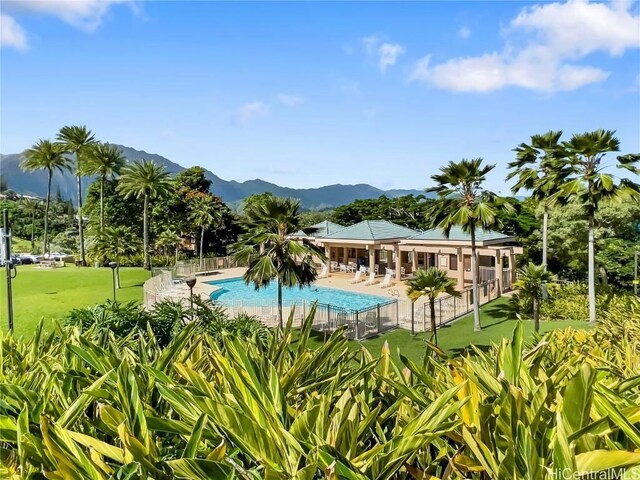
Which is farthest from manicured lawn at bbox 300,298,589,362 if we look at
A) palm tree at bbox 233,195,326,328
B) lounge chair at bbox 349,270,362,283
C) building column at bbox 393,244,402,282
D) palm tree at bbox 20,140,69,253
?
palm tree at bbox 20,140,69,253

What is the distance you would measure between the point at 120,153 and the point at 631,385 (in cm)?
4158

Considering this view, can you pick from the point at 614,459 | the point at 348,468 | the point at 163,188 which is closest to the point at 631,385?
the point at 614,459

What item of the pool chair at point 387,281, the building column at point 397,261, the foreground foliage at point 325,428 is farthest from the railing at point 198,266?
the foreground foliage at point 325,428

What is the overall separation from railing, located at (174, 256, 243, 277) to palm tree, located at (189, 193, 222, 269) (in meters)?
4.21

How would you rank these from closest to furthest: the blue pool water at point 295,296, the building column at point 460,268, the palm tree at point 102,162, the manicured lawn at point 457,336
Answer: the manicured lawn at point 457,336
the blue pool water at point 295,296
the building column at point 460,268
the palm tree at point 102,162

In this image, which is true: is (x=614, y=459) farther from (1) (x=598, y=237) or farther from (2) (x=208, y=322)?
(1) (x=598, y=237)

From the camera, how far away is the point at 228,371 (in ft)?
6.99

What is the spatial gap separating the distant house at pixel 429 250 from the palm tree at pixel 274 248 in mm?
6568

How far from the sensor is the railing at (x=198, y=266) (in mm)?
29203

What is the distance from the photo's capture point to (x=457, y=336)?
616 inches

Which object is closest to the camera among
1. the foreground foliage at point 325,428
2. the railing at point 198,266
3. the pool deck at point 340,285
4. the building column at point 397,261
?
the foreground foliage at point 325,428

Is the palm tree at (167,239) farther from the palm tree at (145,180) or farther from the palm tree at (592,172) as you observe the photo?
the palm tree at (592,172)

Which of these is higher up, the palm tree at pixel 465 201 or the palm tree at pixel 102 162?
the palm tree at pixel 102 162

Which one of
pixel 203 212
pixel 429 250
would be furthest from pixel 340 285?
pixel 203 212
